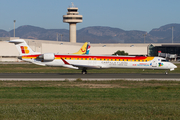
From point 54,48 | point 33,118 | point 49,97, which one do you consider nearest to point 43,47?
point 54,48

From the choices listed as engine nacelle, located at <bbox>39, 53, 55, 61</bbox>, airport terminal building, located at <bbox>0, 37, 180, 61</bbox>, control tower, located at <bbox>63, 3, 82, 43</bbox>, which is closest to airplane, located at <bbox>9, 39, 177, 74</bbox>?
engine nacelle, located at <bbox>39, 53, 55, 61</bbox>

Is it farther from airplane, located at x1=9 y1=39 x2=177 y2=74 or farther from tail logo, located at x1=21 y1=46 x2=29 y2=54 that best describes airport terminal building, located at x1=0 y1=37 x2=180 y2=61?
airplane, located at x1=9 y1=39 x2=177 y2=74

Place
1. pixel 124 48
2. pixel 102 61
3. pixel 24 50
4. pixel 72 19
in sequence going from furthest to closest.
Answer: pixel 72 19, pixel 124 48, pixel 24 50, pixel 102 61

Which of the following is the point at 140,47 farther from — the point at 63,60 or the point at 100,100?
the point at 100,100

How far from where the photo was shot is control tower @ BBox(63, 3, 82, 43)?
13756 centimetres

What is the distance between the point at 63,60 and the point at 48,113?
23219 mm

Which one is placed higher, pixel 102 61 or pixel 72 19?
pixel 72 19

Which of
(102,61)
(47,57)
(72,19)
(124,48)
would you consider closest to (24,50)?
(47,57)

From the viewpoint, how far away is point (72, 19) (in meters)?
138

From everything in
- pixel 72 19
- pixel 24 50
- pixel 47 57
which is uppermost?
pixel 72 19

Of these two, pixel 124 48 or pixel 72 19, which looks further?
pixel 72 19

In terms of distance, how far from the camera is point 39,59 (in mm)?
36156

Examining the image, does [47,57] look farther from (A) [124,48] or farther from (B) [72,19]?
(B) [72,19]

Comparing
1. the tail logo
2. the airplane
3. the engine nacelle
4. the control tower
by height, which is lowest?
the airplane
